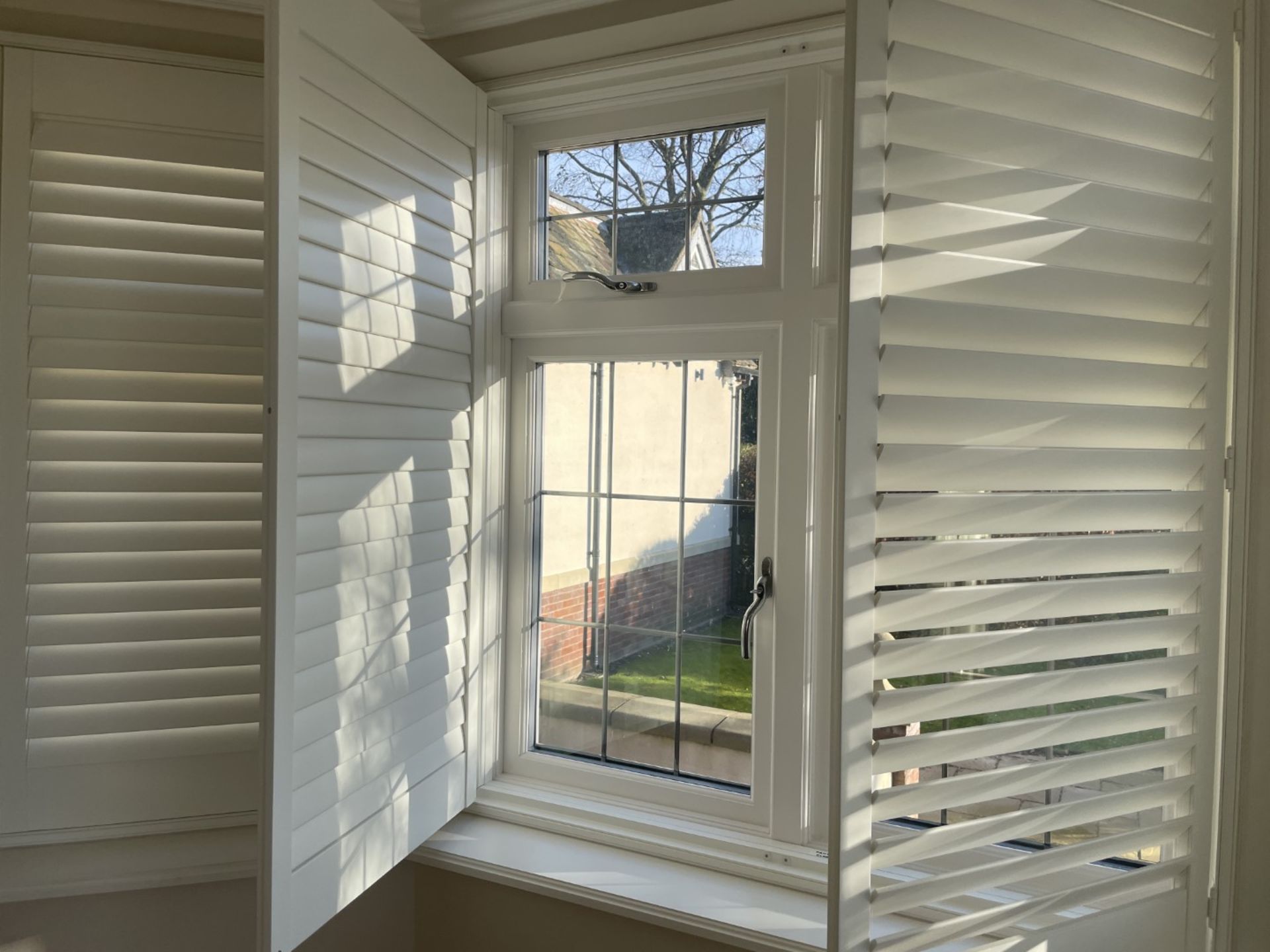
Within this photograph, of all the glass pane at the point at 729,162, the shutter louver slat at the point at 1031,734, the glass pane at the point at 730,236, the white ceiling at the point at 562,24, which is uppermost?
the white ceiling at the point at 562,24

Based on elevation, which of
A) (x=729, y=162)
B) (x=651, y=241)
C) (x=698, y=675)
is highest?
(x=729, y=162)

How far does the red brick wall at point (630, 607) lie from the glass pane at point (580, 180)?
86cm

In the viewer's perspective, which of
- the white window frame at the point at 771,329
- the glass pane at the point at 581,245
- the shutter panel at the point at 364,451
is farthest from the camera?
the glass pane at the point at 581,245

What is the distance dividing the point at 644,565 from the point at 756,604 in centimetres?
29

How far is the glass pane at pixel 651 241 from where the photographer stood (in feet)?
5.70

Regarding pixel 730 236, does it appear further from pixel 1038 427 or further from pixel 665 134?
pixel 1038 427

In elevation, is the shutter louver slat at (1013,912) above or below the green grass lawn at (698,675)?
below

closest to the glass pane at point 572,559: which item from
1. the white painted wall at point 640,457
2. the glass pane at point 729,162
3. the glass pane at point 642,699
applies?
the white painted wall at point 640,457

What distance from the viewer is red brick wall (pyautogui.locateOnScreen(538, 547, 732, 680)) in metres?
1.74

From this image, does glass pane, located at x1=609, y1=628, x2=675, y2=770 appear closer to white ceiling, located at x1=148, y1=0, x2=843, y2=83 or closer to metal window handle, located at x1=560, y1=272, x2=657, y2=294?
metal window handle, located at x1=560, y1=272, x2=657, y2=294

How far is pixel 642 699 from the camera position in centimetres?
180

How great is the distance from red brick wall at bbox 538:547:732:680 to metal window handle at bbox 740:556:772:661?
8 cm

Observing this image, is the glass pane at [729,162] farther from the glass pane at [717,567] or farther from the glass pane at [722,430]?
the glass pane at [717,567]

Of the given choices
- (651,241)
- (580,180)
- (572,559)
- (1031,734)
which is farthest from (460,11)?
(1031,734)
